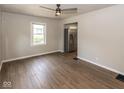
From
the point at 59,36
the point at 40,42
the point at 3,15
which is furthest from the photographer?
the point at 59,36

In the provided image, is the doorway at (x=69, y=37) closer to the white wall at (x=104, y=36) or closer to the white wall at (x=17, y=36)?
the white wall at (x=17, y=36)

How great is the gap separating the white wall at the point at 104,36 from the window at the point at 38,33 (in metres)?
2.35

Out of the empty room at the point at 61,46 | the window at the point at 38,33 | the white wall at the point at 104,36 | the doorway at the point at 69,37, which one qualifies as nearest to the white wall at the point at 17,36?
the empty room at the point at 61,46

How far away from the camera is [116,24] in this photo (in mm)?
3373

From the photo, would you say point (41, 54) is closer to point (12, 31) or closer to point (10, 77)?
point (12, 31)

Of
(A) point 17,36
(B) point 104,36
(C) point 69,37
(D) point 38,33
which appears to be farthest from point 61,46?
(B) point 104,36

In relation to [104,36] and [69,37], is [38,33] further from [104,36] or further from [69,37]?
[104,36]

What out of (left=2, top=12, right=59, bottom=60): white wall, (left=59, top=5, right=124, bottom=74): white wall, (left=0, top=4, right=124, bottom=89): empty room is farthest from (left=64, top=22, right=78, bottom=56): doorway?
(left=59, top=5, right=124, bottom=74): white wall

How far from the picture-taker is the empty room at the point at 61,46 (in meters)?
2.97

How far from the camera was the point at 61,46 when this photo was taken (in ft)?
23.2

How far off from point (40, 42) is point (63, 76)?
3.55 m

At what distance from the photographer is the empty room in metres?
2.97
